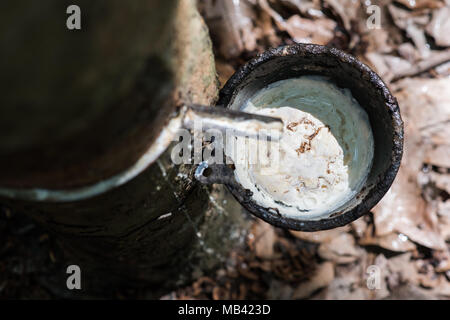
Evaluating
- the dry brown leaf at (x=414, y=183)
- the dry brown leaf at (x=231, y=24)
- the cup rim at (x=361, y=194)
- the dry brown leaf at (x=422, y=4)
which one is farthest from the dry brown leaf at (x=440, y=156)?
the dry brown leaf at (x=231, y=24)

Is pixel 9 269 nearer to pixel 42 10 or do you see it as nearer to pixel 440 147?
pixel 42 10

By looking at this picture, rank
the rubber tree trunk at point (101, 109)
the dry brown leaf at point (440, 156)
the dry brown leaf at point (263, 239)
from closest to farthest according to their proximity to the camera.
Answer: the rubber tree trunk at point (101, 109) → the dry brown leaf at point (440, 156) → the dry brown leaf at point (263, 239)

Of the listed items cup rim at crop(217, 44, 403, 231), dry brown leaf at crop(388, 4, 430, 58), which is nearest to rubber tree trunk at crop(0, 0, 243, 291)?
cup rim at crop(217, 44, 403, 231)

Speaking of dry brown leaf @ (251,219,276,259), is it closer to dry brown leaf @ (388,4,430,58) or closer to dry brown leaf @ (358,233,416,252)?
dry brown leaf @ (358,233,416,252)

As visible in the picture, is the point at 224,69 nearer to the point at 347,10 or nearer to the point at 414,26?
the point at 347,10

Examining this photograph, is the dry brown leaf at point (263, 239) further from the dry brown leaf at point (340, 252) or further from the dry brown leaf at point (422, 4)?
the dry brown leaf at point (422, 4)
